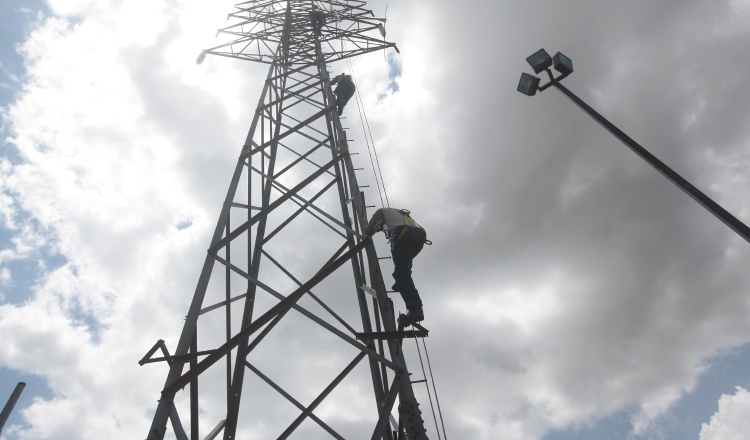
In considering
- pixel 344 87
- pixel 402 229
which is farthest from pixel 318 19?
pixel 402 229

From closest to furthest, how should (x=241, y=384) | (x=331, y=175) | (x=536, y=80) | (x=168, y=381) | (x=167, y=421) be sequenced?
(x=167, y=421) < (x=168, y=381) < (x=241, y=384) < (x=536, y=80) < (x=331, y=175)

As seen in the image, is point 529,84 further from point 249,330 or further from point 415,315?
point 249,330

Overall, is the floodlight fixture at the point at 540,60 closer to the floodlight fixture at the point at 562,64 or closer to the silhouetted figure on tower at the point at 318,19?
the floodlight fixture at the point at 562,64

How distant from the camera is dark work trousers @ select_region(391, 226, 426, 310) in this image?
5.15m

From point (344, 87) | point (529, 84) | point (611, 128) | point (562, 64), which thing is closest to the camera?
point (611, 128)

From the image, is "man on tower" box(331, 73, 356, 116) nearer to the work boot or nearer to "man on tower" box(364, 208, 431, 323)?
"man on tower" box(364, 208, 431, 323)

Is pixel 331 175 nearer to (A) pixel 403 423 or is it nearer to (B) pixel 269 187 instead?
(B) pixel 269 187

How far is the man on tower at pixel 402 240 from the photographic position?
523 centimetres

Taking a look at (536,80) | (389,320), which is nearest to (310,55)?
(536,80)

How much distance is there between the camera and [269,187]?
22.6 ft

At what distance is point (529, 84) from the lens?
668 cm

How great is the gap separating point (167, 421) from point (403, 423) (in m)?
2.02

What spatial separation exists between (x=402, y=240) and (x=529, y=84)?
3.18 m

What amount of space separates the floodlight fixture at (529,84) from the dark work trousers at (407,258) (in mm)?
2739
